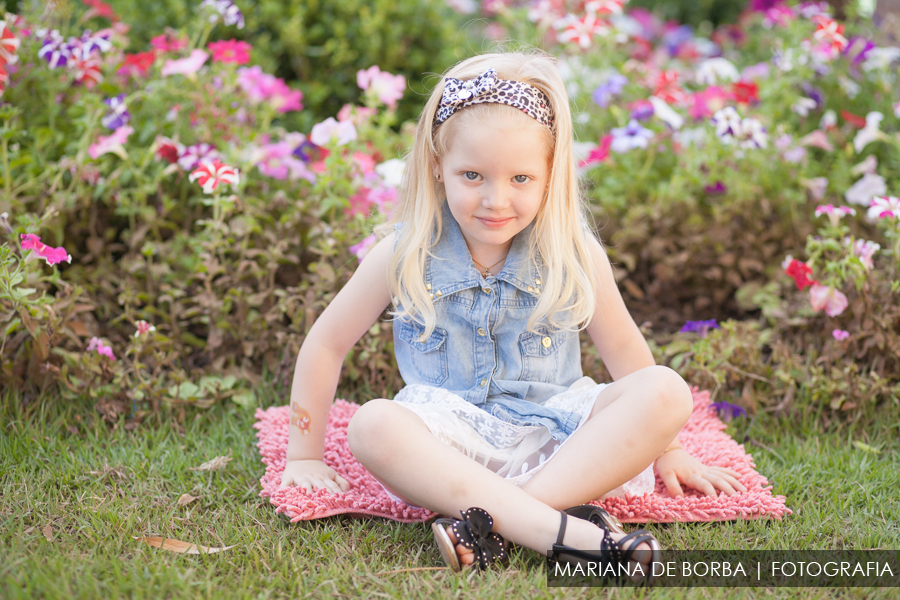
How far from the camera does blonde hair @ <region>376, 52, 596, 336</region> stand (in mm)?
1852

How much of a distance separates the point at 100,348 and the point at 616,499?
153 cm

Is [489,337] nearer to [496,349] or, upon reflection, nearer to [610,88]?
[496,349]

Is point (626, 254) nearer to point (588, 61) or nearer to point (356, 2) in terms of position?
point (588, 61)

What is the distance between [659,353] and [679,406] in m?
0.90

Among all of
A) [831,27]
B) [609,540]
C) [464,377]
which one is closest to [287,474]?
[464,377]

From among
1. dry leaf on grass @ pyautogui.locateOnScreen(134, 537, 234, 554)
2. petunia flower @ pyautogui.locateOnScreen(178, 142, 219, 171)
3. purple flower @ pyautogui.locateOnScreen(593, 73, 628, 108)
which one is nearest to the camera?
dry leaf on grass @ pyautogui.locateOnScreen(134, 537, 234, 554)

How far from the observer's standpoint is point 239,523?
1.82 metres

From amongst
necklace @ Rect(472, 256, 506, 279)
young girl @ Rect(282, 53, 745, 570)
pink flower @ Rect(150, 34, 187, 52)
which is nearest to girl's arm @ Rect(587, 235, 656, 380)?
young girl @ Rect(282, 53, 745, 570)

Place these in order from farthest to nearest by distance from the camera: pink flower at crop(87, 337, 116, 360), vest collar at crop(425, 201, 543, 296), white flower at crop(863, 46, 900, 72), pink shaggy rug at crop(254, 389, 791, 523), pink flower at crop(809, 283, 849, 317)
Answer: white flower at crop(863, 46, 900, 72), pink flower at crop(809, 283, 849, 317), pink flower at crop(87, 337, 116, 360), vest collar at crop(425, 201, 543, 296), pink shaggy rug at crop(254, 389, 791, 523)

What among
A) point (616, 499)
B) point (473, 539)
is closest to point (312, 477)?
point (473, 539)

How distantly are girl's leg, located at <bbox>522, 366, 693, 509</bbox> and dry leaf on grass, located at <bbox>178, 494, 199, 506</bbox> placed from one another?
829mm

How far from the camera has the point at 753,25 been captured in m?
5.40

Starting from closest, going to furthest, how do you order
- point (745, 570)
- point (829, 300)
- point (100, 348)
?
point (745, 570)
point (100, 348)
point (829, 300)

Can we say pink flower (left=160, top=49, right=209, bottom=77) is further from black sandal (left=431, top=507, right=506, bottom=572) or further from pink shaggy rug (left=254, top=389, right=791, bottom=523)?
black sandal (left=431, top=507, right=506, bottom=572)
